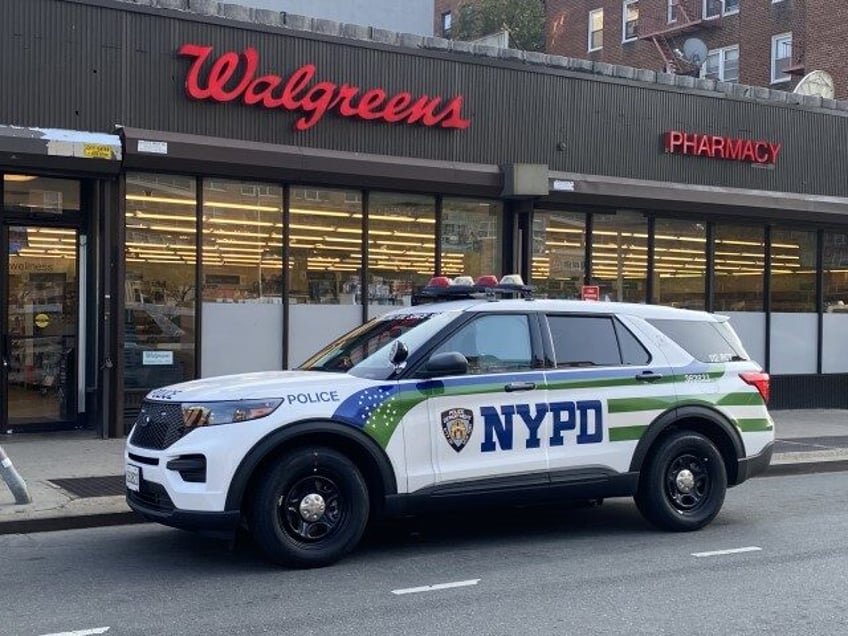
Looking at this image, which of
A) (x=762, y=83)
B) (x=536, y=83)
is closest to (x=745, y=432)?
(x=536, y=83)

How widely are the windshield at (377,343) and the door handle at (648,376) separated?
1.64 m

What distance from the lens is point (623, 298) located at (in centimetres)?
1753

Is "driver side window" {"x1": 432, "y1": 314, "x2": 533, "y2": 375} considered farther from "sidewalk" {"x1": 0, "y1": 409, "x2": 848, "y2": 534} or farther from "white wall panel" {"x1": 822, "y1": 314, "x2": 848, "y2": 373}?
"white wall panel" {"x1": 822, "y1": 314, "x2": 848, "y2": 373}

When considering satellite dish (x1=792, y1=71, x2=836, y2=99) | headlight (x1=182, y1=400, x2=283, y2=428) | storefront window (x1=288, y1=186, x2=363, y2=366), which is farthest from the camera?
satellite dish (x1=792, y1=71, x2=836, y2=99)

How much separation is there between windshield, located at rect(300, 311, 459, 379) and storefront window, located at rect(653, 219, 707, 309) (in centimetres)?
1003

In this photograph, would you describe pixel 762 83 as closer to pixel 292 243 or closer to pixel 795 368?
pixel 795 368

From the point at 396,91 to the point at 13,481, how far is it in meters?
8.10

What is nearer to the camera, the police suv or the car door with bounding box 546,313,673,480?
the police suv

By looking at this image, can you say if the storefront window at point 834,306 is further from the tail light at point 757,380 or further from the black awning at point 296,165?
the tail light at point 757,380

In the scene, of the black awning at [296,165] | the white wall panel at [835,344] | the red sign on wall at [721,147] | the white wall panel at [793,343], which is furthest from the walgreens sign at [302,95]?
the white wall panel at [835,344]

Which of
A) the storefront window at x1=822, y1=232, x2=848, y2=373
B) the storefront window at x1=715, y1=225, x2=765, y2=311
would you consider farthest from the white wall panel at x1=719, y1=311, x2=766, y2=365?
the storefront window at x1=822, y1=232, x2=848, y2=373

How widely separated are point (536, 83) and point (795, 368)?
7274mm

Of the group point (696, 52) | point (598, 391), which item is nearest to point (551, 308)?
point (598, 391)

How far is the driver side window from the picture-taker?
805cm
